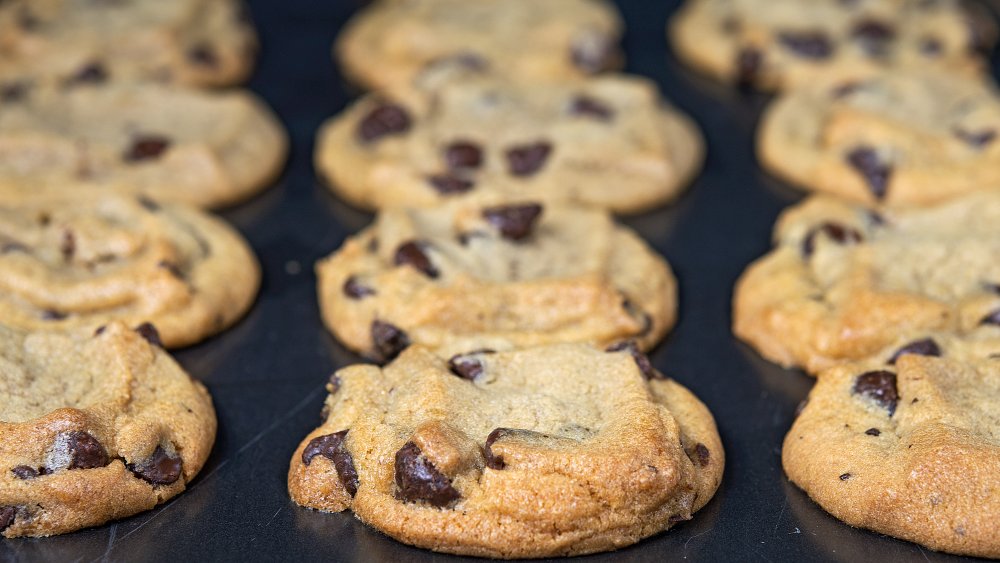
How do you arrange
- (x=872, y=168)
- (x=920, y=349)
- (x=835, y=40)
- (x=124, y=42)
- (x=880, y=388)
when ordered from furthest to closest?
(x=835, y=40)
(x=124, y=42)
(x=872, y=168)
(x=920, y=349)
(x=880, y=388)

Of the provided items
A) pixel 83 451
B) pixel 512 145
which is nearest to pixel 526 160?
pixel 512 145

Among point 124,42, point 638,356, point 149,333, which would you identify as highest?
point 638,356

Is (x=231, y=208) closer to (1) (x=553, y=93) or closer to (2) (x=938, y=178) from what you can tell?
(1) (x=553, y=93)

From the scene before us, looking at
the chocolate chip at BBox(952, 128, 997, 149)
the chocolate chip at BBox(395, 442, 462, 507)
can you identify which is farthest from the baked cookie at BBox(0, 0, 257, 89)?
the chocolate chip at BBox(952, 128, 997, 149)

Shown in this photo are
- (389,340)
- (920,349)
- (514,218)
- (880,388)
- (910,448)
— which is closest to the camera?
(910,448)

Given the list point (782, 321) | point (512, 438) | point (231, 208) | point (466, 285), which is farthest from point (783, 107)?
point (512, 438)

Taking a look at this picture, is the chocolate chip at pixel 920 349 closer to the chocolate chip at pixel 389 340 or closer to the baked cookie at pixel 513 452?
the baked cookie at pixel 513 452

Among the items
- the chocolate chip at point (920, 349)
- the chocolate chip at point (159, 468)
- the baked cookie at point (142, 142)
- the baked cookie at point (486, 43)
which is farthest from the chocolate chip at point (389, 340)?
the baked cookie at point (486, 43)

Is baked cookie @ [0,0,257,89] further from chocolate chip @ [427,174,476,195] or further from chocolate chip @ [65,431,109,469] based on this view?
chocolate chip @ [65,431,109,469]

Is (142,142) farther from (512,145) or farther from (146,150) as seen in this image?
(512,145)
